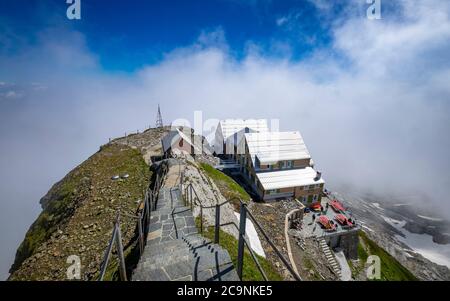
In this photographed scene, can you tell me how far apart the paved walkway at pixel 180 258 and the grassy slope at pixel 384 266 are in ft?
81.6

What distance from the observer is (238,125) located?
43.2 metres

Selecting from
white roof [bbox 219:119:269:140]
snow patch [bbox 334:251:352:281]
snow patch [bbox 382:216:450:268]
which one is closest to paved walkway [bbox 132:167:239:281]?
snow patch [bbox 334:251:352:281]

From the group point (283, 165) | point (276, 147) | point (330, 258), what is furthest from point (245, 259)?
point (276, 147)

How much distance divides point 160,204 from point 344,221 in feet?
81.9

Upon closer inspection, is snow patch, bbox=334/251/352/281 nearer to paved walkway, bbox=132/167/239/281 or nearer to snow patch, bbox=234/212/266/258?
snow patch, bbox=234/212/266/258

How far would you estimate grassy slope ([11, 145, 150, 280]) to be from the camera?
1110cm

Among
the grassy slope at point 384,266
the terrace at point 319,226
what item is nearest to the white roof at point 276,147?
the terrace at point 319,226

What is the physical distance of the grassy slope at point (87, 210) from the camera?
11102mm

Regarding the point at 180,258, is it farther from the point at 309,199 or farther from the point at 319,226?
the point at 309,199

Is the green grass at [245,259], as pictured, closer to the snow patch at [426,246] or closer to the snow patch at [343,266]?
the snow patch at [343,266]

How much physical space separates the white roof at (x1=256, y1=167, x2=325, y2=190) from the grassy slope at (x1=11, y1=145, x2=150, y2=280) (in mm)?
16017
